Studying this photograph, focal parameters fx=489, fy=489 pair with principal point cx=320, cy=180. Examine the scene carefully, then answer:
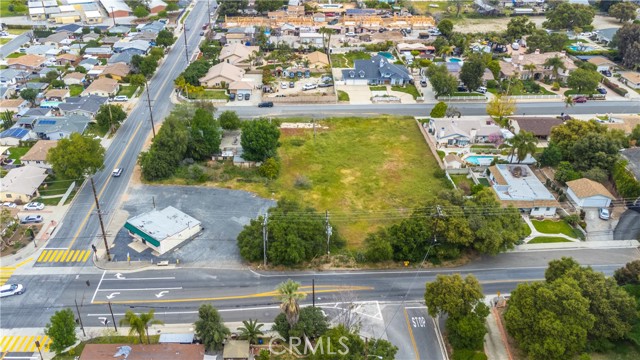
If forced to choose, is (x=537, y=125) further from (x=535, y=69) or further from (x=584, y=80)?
(x=535, y=69)

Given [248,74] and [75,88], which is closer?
[75,88]

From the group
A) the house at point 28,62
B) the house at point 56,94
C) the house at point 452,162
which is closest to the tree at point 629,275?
the house at point 452,162

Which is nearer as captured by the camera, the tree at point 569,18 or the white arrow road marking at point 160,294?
the white arrow road marking at point 160,294

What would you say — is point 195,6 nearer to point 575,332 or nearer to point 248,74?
point 248,74

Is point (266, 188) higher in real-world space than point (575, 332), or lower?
lower

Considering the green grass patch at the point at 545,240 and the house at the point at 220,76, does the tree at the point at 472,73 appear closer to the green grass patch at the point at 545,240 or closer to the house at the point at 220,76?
the house at the point at 220,76

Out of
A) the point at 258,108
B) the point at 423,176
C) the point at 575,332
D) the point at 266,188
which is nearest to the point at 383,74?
the point at 258,108
